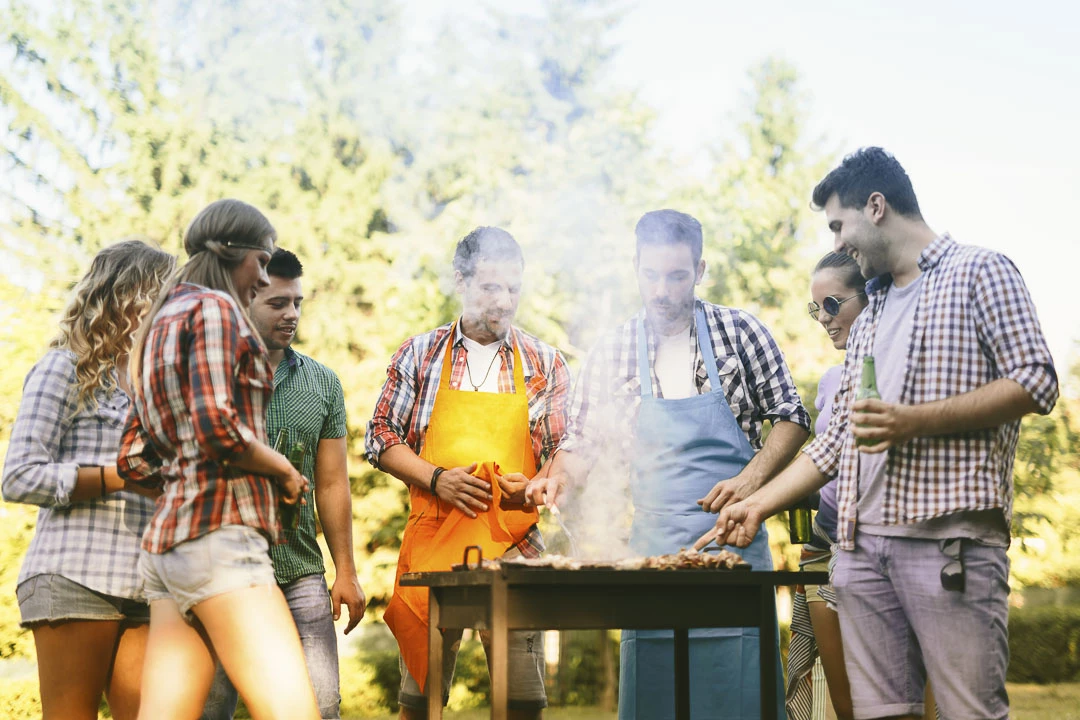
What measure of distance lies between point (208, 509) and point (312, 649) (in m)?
1.29

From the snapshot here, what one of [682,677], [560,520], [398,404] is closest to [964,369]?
[682,677]

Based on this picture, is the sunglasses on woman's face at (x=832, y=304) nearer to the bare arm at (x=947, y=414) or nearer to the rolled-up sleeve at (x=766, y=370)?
the rolled-up sleeve at (x=766, y=370)

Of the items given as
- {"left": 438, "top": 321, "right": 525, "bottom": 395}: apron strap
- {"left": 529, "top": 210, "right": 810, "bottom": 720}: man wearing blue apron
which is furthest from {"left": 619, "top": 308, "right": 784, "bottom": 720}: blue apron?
{"left": 438, "top": 321, "right": 525, "bottom": 395}: apron strap

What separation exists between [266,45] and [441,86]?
7.34ft

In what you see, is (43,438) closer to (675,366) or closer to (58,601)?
(58,601)

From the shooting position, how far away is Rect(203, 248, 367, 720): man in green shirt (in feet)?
11.2

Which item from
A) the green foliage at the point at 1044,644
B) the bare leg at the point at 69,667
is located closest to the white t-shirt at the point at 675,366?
the bare leg at the point at 69,667

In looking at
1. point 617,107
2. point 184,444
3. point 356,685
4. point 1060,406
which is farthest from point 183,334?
point 1060,406

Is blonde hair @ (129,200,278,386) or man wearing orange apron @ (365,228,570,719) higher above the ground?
blonde hair @ (129,200,278,386)

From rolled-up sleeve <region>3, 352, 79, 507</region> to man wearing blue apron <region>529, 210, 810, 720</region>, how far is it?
1.50 m

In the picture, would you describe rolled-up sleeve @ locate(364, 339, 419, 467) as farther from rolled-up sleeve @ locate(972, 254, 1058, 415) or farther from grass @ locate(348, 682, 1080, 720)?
grass @ locate(348, 682, 1080, 720)

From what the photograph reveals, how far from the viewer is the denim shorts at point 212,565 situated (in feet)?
7.33

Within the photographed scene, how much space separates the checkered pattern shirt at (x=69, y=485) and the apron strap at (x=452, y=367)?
1.29 m

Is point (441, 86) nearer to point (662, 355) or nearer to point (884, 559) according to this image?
point (662, 355)
